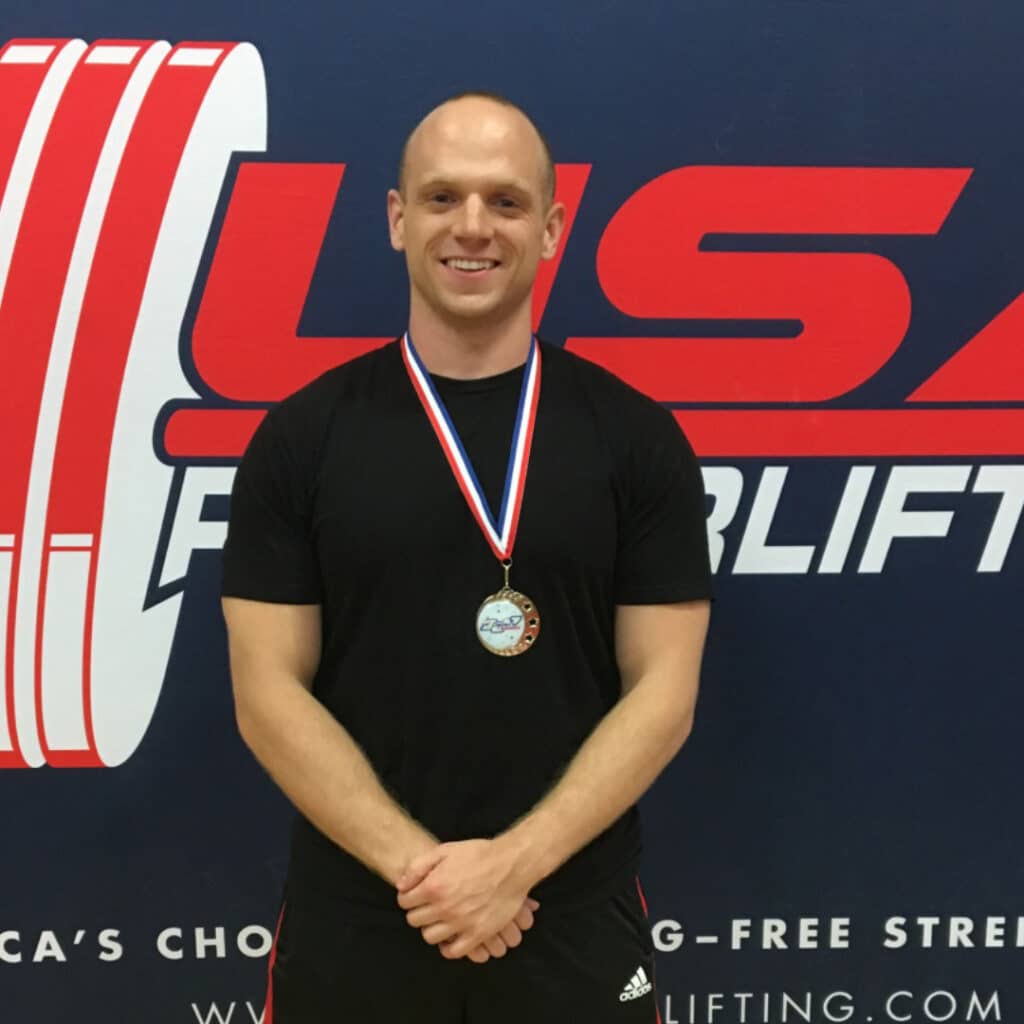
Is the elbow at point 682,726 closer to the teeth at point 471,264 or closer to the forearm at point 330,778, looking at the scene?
the forearm at point 330,778

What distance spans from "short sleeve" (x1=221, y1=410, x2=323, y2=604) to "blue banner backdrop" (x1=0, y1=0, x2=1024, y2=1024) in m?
0.41

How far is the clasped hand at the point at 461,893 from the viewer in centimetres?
116

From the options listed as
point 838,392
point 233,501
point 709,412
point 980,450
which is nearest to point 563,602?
point 233,501

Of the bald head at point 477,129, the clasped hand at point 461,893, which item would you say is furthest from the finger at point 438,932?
the bald head at point 477,129

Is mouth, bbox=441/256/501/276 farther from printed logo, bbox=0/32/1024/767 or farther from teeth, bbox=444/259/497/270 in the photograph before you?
printed logo, bbox=0/32/1024/767

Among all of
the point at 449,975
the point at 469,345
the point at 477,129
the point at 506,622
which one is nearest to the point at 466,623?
the point at 506,622

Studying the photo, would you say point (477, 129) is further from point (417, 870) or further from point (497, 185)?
point (417, 870)

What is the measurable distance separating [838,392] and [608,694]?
660 mm

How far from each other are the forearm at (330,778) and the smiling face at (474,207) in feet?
1.65

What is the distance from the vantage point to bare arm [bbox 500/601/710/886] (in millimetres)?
1198

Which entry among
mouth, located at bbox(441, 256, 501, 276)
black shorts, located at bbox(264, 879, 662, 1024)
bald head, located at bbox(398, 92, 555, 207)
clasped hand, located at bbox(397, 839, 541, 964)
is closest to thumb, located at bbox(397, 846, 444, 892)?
clasped hand, located at bbox(397, 839, 541, 964)

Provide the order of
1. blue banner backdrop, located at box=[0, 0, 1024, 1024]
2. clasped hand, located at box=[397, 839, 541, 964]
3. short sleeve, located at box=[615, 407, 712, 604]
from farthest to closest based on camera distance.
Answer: blue banner backdrop, located at box=[0, 0, 1024, 1024]
short sleeve, located at box=[615, 407, 712, 604]
clasped hand, located at box=[397, 839, 541, 964]

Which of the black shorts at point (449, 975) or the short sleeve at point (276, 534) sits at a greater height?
the short sleeve at point (276, 534)

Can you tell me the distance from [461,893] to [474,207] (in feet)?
2.53
